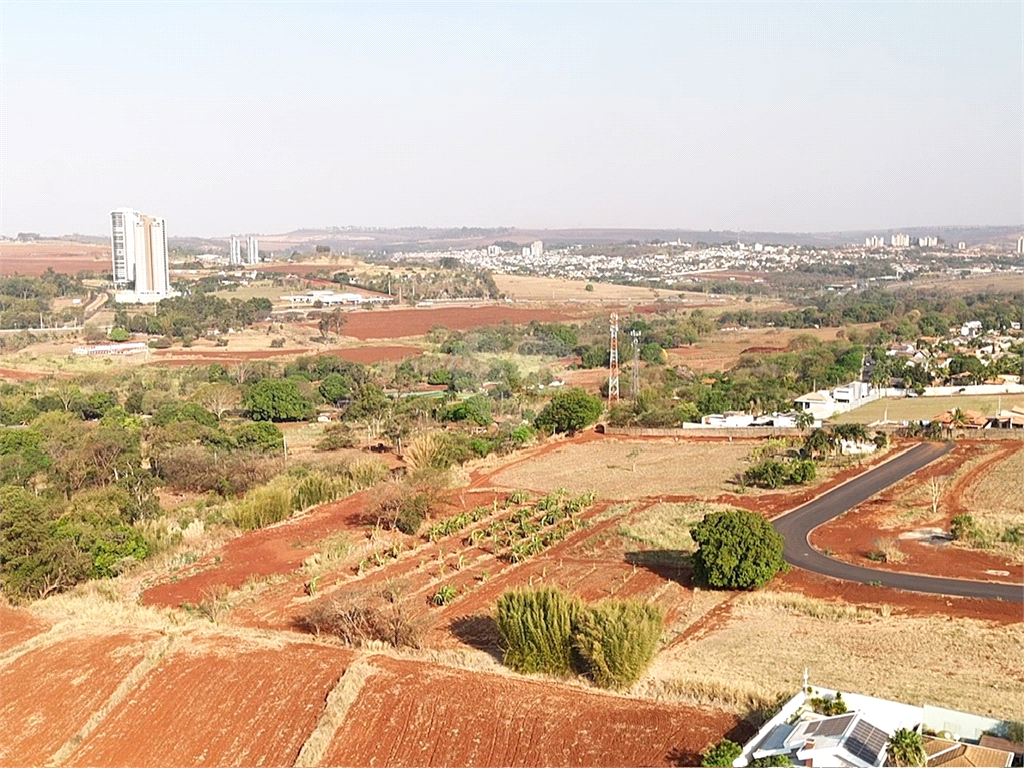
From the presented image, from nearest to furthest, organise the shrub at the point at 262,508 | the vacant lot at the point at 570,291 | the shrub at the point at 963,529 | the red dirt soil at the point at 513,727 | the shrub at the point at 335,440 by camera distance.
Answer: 1. the red dirt soil at the point at 513,727
2. the shrub at the point at 963,529
3. the shrub at the point at 262,508
4. the shrub at the point at 335,440
5. the vacant lot at the point at 570,291

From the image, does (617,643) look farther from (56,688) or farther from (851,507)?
(851,507)

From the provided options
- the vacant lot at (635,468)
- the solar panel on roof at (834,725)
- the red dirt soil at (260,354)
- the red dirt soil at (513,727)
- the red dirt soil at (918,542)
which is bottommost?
the red dirt soil at (260,354)

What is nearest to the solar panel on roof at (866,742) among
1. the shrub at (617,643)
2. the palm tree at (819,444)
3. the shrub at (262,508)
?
the shrub at (617,643)

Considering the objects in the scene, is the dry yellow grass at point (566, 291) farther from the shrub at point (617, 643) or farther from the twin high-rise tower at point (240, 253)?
A: the shrub at point (617, 643)

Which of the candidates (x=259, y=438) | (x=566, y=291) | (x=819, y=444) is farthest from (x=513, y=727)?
(x=566, y=291)

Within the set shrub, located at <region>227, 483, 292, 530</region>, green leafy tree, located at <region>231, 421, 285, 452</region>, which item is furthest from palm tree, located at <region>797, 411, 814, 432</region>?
shrub, located at <region>227, 483, 292, 530</region>

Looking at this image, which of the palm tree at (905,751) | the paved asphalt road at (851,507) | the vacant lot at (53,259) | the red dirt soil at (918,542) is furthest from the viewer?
the vacant lot at (53,259)

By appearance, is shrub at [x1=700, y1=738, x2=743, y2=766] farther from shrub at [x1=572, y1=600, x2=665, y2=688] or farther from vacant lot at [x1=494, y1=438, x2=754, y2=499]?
vacant lot at [x1=494, y1=438, x2=754, y2=499]
